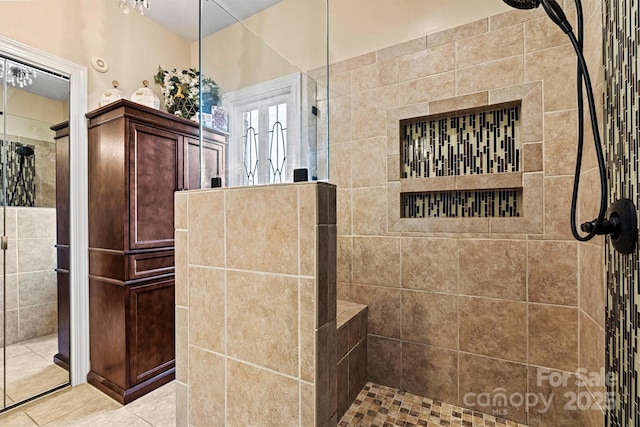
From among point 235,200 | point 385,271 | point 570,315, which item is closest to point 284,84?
A: point 235,200

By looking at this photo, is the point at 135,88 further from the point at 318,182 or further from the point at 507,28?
the point at 507,28

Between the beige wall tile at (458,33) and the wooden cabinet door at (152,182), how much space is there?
1856 millimetres

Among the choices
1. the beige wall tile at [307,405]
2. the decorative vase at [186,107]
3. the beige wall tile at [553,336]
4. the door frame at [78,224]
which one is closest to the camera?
the beige wall tile at [307,405]

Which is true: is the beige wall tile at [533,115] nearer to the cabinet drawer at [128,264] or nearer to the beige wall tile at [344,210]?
the beige wall tile at [344,210]

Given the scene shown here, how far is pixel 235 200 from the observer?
912 millimetres

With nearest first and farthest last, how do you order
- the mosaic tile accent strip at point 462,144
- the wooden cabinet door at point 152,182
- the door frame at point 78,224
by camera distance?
the mosaic tile accent strip at point 462,144
the wooden cabinet door at point 152,182
the door frame at point 78,224

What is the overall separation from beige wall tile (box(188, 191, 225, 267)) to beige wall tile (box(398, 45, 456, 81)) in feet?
4.97

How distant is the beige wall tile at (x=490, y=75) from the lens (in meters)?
1.56

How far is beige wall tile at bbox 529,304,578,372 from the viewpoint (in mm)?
1437

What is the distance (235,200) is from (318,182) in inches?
11.7

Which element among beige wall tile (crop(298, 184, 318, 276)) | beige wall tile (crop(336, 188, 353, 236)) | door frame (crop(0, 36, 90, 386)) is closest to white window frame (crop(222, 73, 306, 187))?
beige wall tile (crop(298, 184, 318, 276))

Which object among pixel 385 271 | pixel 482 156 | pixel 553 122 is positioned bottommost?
pixel 385 271

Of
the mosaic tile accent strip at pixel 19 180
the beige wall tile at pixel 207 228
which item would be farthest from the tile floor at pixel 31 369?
the beige wall tile at pixel 207 228

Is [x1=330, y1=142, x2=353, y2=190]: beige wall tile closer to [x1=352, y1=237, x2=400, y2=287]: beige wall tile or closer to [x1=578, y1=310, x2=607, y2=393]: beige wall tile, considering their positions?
[x1=352, y1=237, x2=400, y2=287]: beige wall tile
